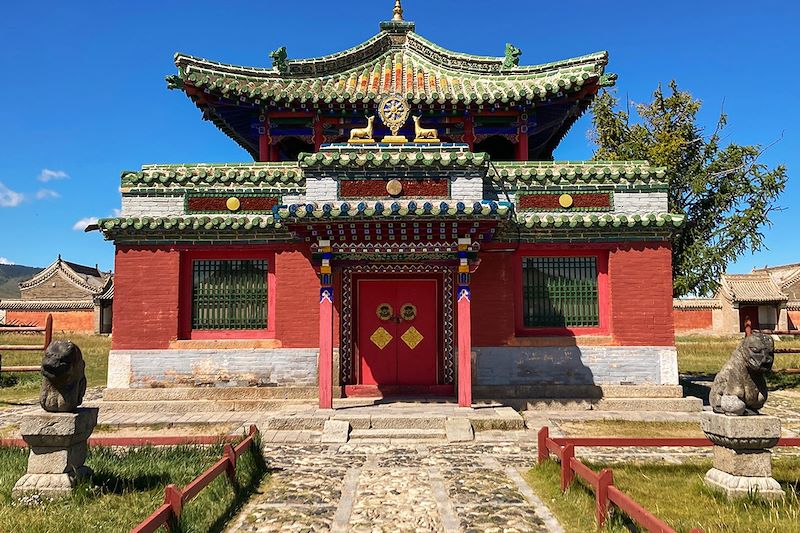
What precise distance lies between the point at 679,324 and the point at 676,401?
99.8 ft

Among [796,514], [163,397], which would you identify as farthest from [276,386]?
[796,514]

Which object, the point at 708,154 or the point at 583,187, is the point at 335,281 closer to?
the point at 583,187

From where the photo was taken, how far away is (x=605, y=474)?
5434 millimetres

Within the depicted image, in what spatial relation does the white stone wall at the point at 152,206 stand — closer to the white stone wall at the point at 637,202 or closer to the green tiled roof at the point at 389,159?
the green tiled roof at the point at 389,159

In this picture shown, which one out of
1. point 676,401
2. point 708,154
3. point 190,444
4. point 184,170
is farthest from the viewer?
point 708,154

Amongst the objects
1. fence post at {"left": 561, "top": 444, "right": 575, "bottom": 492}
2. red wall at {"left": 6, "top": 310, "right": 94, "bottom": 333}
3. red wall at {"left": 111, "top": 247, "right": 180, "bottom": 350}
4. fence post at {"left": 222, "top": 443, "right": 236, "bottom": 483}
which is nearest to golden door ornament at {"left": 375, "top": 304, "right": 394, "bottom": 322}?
red wall at {"left": 111, "top": 247, "right": 180, "bottom": 350}

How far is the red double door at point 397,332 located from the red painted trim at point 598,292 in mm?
1823

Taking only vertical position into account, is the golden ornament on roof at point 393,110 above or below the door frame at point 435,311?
above

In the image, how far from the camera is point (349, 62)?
15867 millimetres

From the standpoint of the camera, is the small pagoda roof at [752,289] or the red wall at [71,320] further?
the red wall at [71,320]

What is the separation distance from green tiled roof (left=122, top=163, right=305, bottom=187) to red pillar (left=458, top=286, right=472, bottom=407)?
457cm

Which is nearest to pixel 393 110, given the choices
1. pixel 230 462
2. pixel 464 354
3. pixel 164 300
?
pixel 464 354

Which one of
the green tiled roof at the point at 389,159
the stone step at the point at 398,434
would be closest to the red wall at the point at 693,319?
the green tiled roof at the point at 389,159

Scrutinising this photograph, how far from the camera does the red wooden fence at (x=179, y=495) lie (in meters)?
4.45
